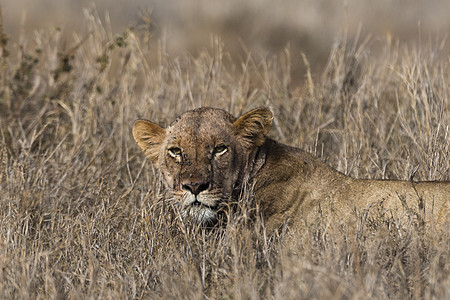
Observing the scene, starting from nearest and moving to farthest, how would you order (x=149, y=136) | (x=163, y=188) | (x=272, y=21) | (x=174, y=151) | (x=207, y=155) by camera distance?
(x=207, y=155), (x=174, y=151), (x=149, y=136), (x=163, y=188), (x=272, y=21)

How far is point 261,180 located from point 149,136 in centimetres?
75

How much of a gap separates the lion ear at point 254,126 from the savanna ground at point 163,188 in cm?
37

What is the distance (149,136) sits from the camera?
14.1 feet

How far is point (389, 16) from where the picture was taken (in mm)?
14789

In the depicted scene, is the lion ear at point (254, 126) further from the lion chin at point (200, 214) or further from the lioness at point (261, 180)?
the lion chin at point (200, 214)

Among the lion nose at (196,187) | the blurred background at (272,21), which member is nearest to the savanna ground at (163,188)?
the lion nose at (196,187)

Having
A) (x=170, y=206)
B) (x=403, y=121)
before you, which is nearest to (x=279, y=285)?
(x=170, y=206)

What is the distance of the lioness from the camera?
3764 mm

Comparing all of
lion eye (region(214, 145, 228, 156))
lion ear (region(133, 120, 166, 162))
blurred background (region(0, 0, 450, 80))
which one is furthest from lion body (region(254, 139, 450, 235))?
blurred background (region(0, 0, 450, 80))

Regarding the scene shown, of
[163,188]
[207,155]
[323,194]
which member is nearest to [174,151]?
[207,155]

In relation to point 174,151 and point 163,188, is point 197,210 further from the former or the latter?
point 163,188

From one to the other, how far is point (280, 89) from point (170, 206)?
2.47 meters

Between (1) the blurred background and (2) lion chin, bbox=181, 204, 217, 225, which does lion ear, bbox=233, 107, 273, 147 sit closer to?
(2) lion chin, bbox=181, 204, 217, 225

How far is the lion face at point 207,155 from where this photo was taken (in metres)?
3.79
